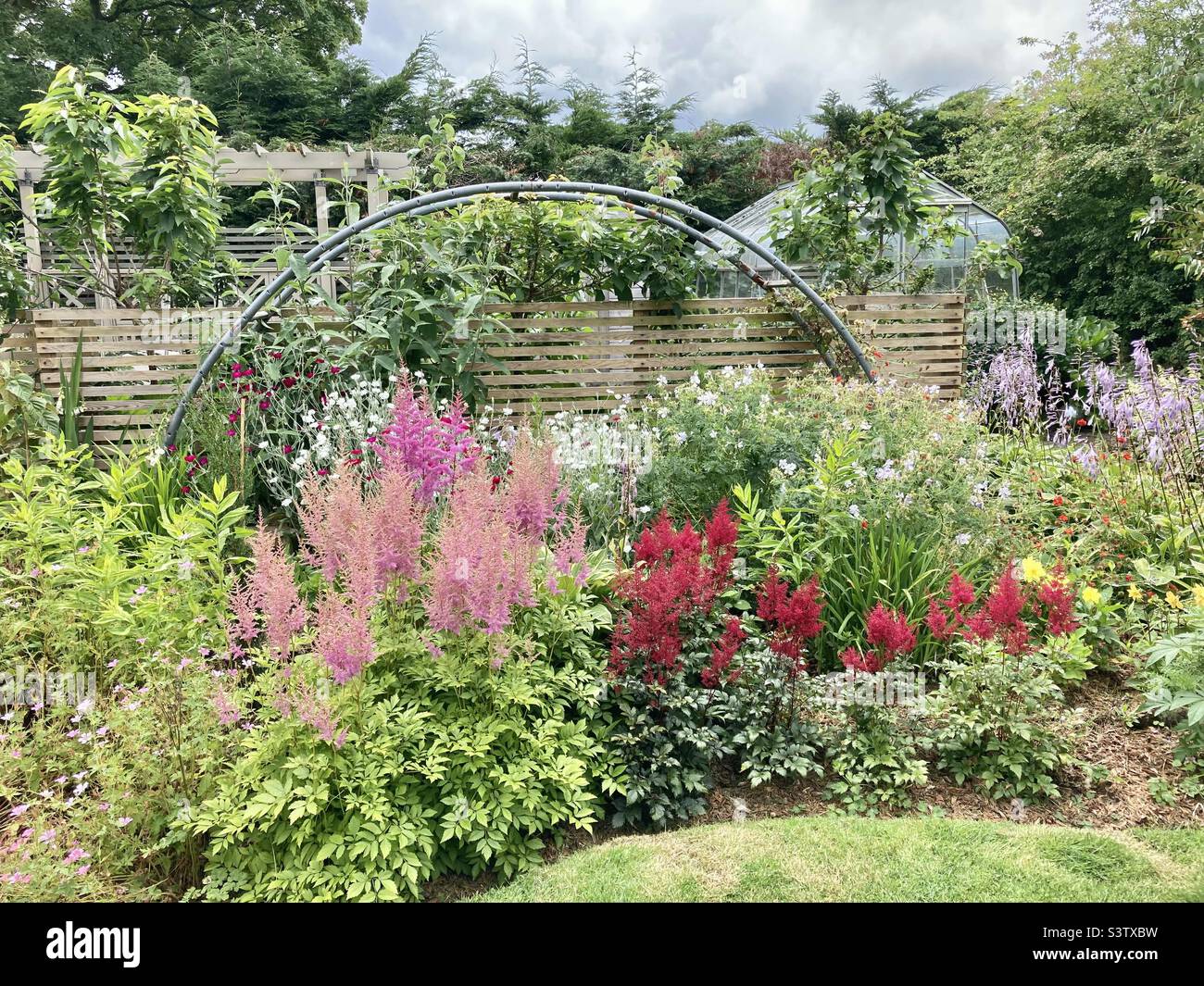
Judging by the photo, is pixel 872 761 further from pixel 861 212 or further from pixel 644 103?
pixel 644 103

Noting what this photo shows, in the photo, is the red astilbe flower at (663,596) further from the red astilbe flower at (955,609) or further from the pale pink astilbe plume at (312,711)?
the pale pink astilbe plume at (312,711)

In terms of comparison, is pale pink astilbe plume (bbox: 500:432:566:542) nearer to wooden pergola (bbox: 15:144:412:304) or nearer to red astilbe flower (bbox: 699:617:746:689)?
red astilbe flower (bbox: 699:617:746:689)

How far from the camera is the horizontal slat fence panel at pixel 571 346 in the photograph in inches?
223

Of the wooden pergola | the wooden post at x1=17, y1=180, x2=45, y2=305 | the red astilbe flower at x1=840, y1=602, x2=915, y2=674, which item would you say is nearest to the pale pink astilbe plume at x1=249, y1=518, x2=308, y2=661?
the red astilbe flower at x1=840, y1=602, x2=915, y2=674

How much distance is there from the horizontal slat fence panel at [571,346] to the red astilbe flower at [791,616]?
299 cm

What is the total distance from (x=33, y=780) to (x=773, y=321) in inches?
214

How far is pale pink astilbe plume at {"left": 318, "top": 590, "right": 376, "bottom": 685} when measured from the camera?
2.26 meters

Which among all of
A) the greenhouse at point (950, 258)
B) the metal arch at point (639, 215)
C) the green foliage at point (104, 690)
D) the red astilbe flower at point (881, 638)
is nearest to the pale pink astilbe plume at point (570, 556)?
the red astilbe flower at point (881, 638)

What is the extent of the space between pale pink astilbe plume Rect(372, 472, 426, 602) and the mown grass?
1.01 metres

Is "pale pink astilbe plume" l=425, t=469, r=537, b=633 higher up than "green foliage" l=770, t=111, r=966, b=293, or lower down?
lower down

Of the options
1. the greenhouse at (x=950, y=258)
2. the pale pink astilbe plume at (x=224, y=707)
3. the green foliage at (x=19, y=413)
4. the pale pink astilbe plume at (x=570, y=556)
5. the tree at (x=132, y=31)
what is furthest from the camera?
the tree at (x=132, y=31)

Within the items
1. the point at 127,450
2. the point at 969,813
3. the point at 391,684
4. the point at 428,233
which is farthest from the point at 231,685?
the point at 428,233

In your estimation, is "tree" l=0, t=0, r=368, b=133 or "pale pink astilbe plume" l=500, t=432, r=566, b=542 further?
"tree" l=0, t=0, r=368, b=133

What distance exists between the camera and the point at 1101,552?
4121 millimetres
